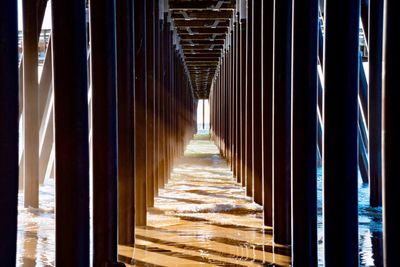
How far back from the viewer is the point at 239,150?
36.9 feet

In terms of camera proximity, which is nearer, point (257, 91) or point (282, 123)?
point (282, 123)

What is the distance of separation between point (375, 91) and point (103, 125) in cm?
446

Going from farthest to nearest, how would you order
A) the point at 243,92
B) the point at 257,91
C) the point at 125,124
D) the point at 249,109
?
the point at 243,92 → the point at 249,109 → the point at 257,91 → the point at 125,124

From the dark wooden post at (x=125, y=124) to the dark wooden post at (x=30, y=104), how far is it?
7.63 ft

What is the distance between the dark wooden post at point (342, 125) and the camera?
3.25 m

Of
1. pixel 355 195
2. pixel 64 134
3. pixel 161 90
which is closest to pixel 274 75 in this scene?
pixel 355 195

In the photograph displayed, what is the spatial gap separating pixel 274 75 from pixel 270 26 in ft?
3.07

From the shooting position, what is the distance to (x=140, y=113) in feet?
21.9

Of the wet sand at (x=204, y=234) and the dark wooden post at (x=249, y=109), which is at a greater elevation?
the dark wooden post at (x=249, y=109)

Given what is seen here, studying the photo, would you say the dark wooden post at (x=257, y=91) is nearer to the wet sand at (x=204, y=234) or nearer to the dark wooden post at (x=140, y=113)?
the wet sand at (x=204, y=234)

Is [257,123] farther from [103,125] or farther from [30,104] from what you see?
[103,125]
